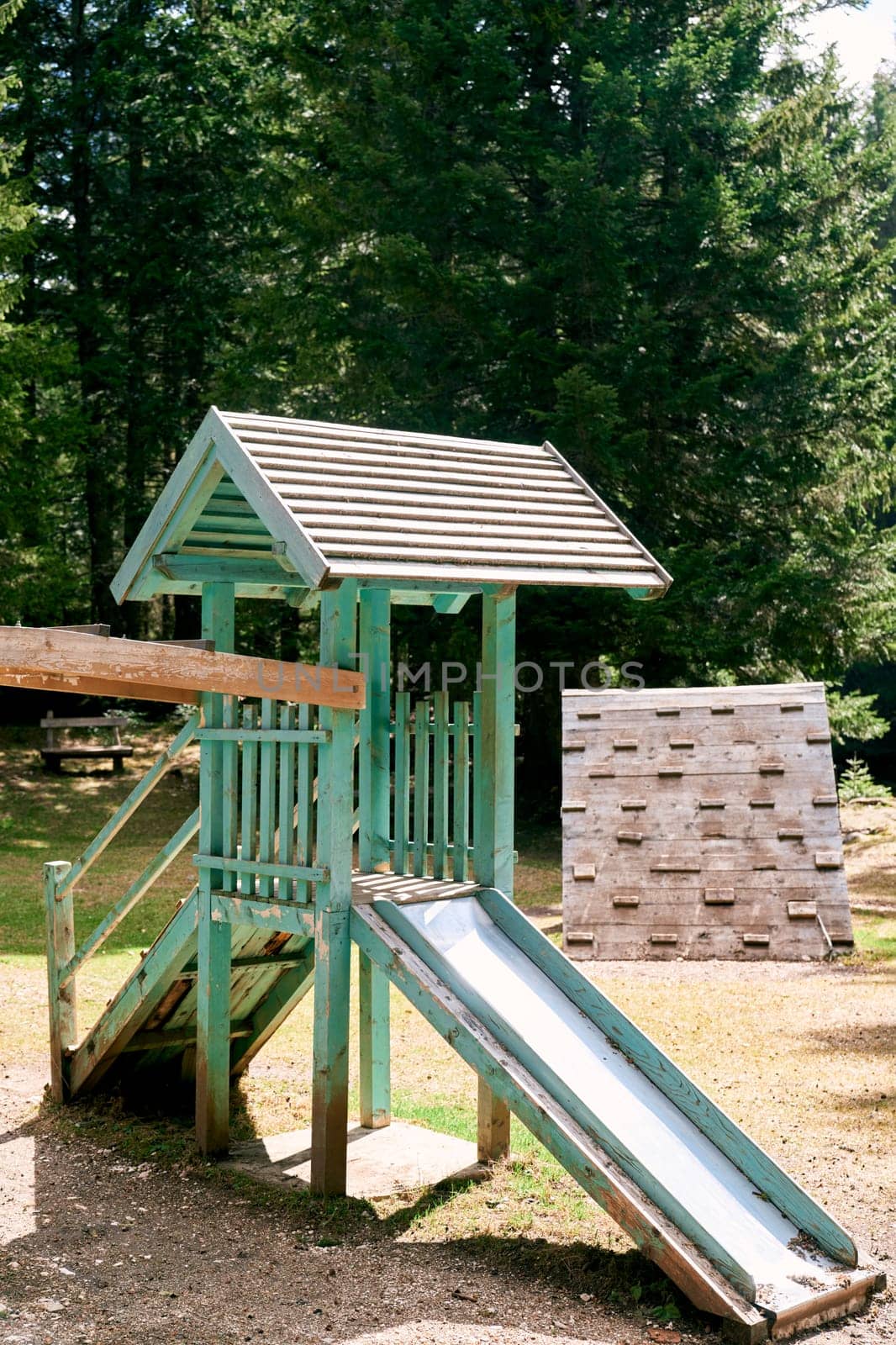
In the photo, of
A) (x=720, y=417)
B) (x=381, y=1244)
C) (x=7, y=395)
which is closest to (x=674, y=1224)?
(x=381, y=1244)

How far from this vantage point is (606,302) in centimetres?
1722

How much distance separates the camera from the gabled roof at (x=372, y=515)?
18.1 feet

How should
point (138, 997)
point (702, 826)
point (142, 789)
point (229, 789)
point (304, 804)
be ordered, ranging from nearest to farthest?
point (304, 804), point (229, 789), point (142, 789), point (138, 997), point (702, 826)

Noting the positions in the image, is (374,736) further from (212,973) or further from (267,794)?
(212,973)

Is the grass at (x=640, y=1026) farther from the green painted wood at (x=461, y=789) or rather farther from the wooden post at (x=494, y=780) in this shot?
the green painted wood at (x=461, y=789)

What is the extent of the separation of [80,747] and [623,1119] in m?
17.6

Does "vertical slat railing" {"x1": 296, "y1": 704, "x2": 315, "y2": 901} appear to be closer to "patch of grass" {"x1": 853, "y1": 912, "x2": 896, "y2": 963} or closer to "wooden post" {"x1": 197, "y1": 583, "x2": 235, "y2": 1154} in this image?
"wooden post" {"x1": 197, "y1": 583, "x2": 235, "y2": 1154}

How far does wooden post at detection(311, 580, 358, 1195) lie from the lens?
5.78m

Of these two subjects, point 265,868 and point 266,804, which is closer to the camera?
point 265,868

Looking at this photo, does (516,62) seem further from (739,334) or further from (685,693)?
(685,693)

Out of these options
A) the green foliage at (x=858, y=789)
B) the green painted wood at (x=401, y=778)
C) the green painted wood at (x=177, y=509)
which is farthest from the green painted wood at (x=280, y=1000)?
the green foliage at (x=858, y=789)

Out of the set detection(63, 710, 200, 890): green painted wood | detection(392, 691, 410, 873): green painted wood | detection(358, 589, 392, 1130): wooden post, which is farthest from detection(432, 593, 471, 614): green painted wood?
detection(63, 710, 200, 890): green painted wood

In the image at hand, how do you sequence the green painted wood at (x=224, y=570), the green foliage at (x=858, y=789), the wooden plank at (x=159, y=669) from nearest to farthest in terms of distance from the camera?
1. the wooden plank at (x=159, y=669)
2. the green painted wood at (x=224, y=570)
3. the green foliage at (x=858, y=789)

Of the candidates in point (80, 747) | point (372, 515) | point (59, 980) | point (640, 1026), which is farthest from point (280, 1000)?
point (80, 747)
